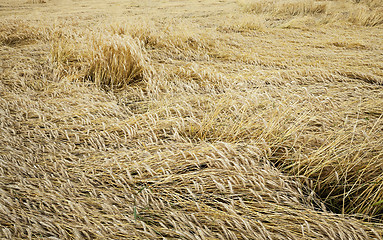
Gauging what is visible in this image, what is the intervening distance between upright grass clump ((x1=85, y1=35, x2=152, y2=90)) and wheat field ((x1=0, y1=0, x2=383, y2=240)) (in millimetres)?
14

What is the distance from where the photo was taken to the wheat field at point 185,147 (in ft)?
3.64

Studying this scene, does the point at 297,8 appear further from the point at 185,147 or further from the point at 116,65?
the point at 185,147

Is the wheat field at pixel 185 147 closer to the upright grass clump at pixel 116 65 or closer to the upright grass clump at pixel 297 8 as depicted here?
the upright grass clump at pixel 116 65

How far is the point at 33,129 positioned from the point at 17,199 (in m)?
0.77

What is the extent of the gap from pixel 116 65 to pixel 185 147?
58.1 inches

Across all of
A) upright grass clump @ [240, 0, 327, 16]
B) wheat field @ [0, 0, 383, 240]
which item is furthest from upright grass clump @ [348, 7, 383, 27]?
wheat field @ [0, 0, 383, 240]

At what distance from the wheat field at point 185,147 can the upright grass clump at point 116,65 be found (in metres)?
0.01

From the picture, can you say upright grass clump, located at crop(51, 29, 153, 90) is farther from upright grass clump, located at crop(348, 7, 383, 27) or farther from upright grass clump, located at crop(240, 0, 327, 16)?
upright grass clump, located at crop(240, 0, 327, 16)

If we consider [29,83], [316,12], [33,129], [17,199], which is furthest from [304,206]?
[316,12]

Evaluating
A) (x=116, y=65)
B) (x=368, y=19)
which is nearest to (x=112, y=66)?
(x=116, y=65)

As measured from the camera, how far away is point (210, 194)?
1.22 meters

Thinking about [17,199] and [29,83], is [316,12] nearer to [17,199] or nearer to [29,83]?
[29,83]

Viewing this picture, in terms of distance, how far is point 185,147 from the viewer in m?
1.59

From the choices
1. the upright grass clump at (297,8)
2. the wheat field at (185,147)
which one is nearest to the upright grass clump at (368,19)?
Result: the upright grass clump at (297,8)
